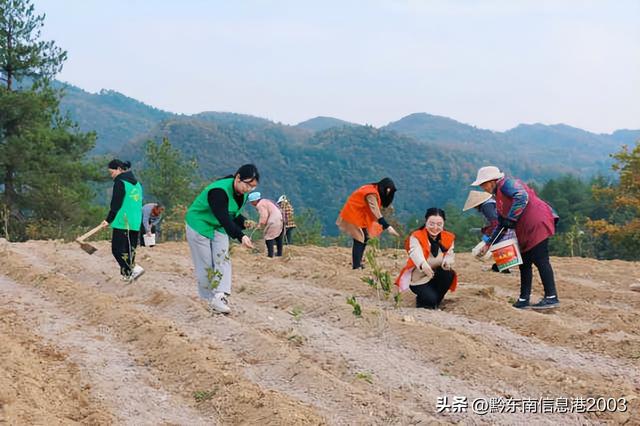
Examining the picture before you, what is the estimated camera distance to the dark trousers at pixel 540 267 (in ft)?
20.7

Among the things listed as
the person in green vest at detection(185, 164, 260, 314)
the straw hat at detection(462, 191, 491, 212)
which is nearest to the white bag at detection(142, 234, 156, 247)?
the person in green vest at detection(185, 164, 260, 314)

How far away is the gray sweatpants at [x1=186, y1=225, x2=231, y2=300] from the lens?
19.7ft

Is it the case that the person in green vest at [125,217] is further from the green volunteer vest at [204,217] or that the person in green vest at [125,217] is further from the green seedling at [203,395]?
the green seedling at [203,395]

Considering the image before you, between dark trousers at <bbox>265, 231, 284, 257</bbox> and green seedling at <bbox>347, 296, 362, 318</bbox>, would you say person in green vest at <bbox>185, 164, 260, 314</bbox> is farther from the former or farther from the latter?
dark trousers at <bbox>265, 231, 284, 257</bbox>

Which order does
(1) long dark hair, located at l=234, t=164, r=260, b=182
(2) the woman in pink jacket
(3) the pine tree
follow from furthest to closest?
(3) the pine tree < (2) the woman in pink jacket < (1) long dark hair, located at l=234, t=164, r=260, b=182

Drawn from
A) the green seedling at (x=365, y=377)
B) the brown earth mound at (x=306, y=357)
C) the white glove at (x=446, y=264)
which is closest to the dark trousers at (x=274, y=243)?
the brown earth mound at (x=306, y=357)

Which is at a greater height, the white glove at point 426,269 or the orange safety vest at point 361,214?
the orange safety vest at point 361,214

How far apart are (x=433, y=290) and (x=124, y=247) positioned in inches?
146

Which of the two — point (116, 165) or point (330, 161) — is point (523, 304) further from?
point (330, 161)

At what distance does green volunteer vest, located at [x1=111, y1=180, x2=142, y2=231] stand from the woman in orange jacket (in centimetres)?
253

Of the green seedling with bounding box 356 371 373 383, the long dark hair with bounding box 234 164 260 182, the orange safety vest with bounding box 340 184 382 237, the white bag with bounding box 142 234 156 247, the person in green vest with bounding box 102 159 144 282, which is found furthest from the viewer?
the white bag with bounding box 142 234 156 247

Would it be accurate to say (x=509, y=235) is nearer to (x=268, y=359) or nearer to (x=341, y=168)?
(x=268, y=359)

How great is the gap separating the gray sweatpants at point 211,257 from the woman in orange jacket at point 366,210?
8.15 ft

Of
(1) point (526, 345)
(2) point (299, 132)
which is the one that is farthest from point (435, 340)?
(2) point (299, 132)
